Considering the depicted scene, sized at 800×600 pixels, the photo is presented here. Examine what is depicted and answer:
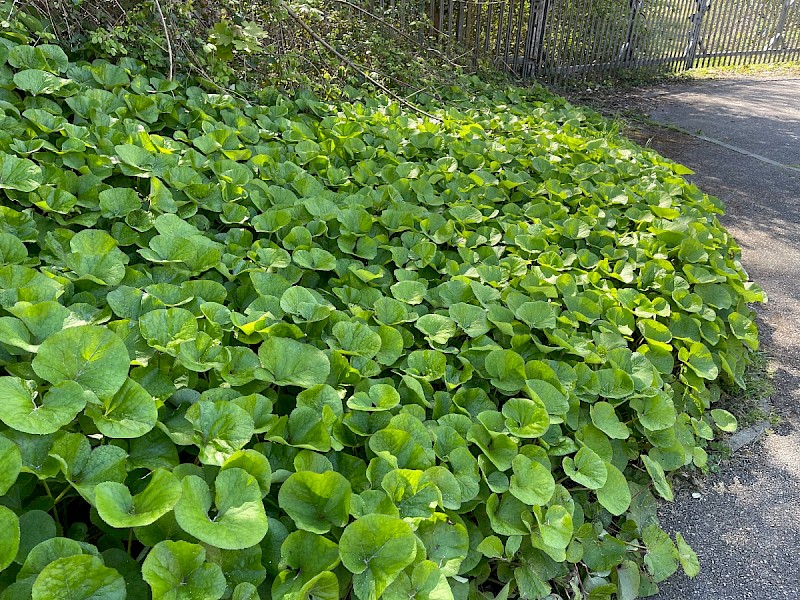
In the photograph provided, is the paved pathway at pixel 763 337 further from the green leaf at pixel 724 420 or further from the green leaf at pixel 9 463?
the green leaf at pixel 9 463

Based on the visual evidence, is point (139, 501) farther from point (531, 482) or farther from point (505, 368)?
point (505, 368)

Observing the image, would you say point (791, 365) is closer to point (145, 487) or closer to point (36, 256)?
point (145, 487)

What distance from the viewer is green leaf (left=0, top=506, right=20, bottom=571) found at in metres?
1.02

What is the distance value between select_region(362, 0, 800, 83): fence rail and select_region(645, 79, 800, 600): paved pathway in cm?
168

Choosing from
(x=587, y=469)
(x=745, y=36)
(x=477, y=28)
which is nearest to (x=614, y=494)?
(x=587, y=469)

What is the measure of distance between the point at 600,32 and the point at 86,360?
402 inches

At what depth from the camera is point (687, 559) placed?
189 centimetres

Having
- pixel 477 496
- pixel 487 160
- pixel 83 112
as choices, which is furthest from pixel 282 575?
pixel 487 160

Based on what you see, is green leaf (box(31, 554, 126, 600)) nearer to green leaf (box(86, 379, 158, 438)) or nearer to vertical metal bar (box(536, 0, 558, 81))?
green leaf (box(86, 379, 158, 438))

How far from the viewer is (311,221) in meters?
2.66

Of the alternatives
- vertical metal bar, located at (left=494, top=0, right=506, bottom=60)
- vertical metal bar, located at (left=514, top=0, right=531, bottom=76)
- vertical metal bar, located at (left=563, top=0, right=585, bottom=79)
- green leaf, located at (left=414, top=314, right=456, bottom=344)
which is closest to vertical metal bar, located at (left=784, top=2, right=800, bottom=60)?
vertical metal bar, located at (left=563, top=0, right=585, bottom=79)

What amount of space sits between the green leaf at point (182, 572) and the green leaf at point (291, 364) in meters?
0.57

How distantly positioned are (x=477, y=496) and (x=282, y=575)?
60 centimetres

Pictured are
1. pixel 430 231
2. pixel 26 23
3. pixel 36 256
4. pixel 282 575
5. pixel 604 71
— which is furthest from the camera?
pixel 604 71
